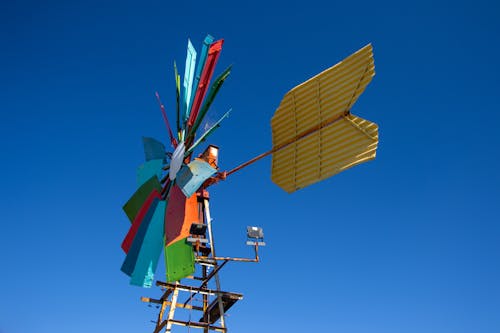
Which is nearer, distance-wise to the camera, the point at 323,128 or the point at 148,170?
the point at 323,128

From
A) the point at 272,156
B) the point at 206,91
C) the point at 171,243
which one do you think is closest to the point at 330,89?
the point at 272,156

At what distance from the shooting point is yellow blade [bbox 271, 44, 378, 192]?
39.3 feet

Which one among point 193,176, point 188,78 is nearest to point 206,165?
point 193,176

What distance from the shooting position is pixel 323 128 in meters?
12.9

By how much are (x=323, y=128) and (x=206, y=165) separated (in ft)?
11.6

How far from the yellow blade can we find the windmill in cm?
3

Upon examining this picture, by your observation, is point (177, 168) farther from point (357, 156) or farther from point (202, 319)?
point (357, 156)

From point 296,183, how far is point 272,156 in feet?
4.00

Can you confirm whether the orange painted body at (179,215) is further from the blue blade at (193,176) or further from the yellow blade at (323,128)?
the yellow blade at (323,128)

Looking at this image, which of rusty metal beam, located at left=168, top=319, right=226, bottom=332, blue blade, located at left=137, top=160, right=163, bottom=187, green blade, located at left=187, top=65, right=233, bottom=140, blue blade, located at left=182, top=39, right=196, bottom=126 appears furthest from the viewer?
blue blade, located at left=182, top=39, right=196, bottom=126

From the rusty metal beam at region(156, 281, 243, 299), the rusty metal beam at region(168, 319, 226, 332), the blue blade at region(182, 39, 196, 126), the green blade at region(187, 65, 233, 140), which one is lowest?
the rusty metal beam at region(168, 319, 226, 332)

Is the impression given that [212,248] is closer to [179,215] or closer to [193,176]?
[179,215]

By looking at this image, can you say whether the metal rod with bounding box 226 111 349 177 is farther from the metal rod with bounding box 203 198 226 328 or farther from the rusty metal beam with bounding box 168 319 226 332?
the rusty metal beam with bounding box 168 319 226 332

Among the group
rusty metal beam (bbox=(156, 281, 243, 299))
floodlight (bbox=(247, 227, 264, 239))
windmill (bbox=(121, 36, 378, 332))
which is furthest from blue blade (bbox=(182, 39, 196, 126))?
rusty metal beam (bbox=(156, 281, 243, 299))
